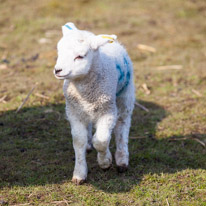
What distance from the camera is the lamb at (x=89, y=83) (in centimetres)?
400

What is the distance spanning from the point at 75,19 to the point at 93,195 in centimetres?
958

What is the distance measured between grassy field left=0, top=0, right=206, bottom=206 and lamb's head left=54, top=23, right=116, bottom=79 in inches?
55.1

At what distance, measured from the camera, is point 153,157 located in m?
5.44

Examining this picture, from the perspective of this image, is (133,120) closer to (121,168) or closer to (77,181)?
(121,168)

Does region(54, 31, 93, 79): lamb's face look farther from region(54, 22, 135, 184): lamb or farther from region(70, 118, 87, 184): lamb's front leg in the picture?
region(70, 118, 87, 184): lamb's front leg

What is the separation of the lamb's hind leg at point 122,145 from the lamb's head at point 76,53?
1.20 metres

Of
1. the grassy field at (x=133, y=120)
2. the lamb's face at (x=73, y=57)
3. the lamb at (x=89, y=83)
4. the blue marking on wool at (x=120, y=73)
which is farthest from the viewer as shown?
the blue marking on wool at (x=120, y=73)

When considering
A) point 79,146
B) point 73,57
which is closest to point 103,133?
point 79,146

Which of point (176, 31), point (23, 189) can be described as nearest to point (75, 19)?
point (176, 31)

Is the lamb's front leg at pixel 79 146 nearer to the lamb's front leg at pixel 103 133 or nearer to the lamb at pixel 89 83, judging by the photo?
the lamb at pixel 89 83

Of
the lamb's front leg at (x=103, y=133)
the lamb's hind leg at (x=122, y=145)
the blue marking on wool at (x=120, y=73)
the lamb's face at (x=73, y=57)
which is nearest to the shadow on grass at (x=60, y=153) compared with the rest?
the lamb's hind leg at (x=122, y=145)

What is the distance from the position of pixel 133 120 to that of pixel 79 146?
2357mm

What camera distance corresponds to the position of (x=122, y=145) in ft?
16.4

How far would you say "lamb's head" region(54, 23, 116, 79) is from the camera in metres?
3.89
